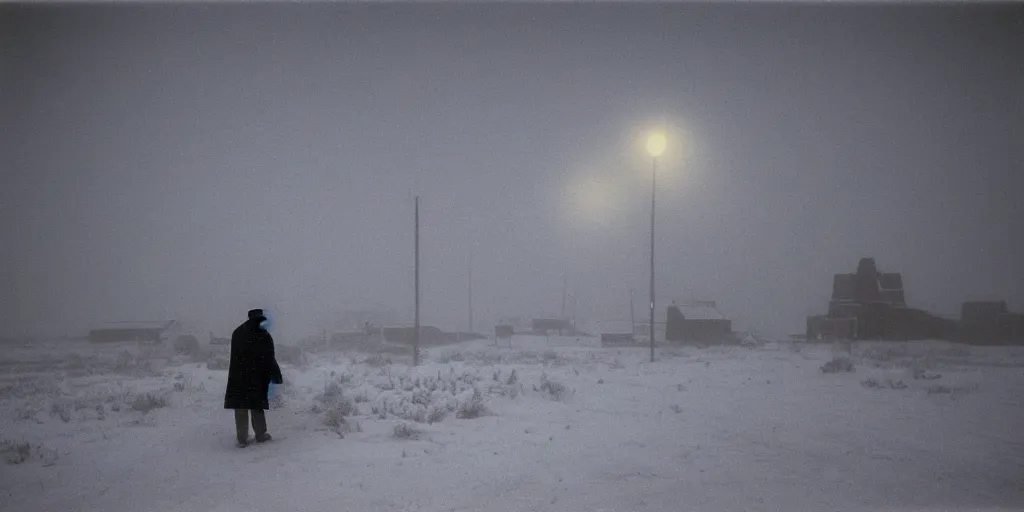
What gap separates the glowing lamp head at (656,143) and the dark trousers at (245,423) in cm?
1855

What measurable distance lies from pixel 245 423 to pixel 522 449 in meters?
4.72

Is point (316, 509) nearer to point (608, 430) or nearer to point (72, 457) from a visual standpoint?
point (72, 457)

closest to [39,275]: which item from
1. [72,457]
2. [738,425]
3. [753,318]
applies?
[72,457]

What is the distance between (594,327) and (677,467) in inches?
2057

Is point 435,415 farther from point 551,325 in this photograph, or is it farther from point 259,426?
point 551,325

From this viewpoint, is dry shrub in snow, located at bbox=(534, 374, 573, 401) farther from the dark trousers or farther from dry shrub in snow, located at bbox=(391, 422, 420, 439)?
the dark trousers

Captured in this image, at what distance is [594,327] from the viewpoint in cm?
5862

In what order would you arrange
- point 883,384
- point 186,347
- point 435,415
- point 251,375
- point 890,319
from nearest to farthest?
point 251,375 < point 435,415 < point 883,384 < point 186,347 < point 890,319

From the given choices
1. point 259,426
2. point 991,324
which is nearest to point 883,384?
point 259,426

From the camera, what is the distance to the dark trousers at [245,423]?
7.87m

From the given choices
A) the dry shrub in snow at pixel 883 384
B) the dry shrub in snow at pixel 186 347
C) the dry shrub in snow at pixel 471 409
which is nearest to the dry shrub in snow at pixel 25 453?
the dry shrub in snow at pixel 471 409

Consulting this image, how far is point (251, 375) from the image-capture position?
781cm

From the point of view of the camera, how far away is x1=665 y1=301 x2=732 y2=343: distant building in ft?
143

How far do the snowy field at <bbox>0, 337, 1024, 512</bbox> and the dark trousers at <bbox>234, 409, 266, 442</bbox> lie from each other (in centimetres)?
24
